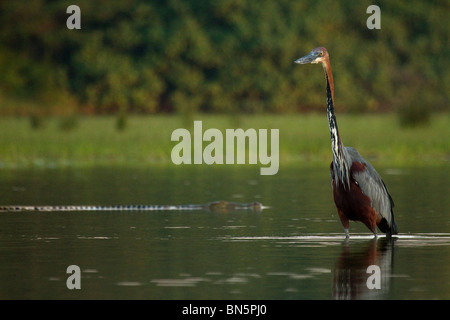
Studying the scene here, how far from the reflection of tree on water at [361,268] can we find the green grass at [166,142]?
15.7m

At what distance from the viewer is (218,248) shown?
1338 cm

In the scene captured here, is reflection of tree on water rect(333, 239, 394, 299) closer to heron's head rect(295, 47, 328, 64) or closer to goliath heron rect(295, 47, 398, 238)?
goliath heron rect(295, 47, 398, 238)

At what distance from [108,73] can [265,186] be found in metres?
27.1

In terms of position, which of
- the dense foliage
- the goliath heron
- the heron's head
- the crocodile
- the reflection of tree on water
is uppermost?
the dense foliage

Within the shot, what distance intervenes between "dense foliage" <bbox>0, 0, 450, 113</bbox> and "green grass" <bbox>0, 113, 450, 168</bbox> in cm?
760

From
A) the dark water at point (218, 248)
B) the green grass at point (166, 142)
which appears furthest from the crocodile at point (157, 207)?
the green grass at point (166, 142)

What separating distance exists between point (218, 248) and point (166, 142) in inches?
781

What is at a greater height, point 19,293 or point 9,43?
point 9,43

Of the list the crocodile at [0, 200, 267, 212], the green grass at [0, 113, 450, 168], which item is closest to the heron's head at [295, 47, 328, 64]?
the crocodile at [0, 200, 267, 212]

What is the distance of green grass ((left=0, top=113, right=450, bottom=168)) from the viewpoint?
30.2 meters

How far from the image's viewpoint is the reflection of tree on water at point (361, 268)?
34.4 ft

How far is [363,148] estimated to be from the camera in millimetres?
32281
